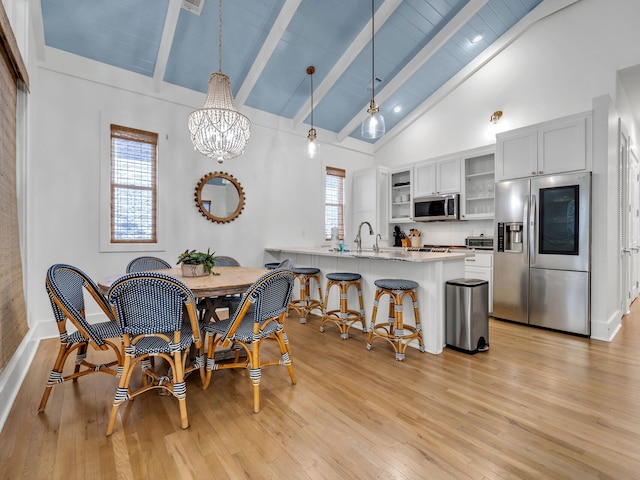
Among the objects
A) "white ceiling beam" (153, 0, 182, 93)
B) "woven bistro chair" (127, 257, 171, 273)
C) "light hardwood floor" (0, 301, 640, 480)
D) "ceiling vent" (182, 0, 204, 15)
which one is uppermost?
"ceiling vent" (182, 0, 204, 15)

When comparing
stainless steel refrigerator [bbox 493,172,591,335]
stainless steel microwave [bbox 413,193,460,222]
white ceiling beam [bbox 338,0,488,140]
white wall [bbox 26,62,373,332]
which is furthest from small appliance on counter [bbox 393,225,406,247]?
stainless steel refrigerator [bbox 493,172,591,335]

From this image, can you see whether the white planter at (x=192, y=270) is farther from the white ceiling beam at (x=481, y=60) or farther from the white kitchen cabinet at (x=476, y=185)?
the white ceiling beam at (x=481, y=60)

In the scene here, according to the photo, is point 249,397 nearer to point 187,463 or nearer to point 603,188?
point 187,463

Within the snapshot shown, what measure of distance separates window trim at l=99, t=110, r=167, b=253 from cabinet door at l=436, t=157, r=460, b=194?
4.30 metres

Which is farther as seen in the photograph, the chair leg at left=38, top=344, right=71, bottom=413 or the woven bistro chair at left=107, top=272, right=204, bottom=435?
the chair leg at left=38, top=344, right=71, bottom=413

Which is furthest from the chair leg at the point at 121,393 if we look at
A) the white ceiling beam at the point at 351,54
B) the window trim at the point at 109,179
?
the white ceiling beam at the point at 351,54

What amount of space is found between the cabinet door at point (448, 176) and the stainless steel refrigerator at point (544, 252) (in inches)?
38.9

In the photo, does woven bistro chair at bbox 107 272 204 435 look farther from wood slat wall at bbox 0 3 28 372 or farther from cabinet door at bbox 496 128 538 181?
cabinet door at bbox 496 128 538 181

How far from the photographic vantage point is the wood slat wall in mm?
2156

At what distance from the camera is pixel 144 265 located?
128 inches

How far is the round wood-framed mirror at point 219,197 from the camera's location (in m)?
4.52

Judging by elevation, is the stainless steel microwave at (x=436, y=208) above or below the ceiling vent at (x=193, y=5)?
below

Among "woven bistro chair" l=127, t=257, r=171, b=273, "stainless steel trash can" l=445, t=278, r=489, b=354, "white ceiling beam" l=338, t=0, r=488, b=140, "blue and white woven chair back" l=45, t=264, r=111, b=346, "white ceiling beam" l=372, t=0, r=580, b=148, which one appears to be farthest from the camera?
"white ceiling beam" l=372, t=0, r=580, b=148

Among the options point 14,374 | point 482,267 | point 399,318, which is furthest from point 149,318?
point 482,267
